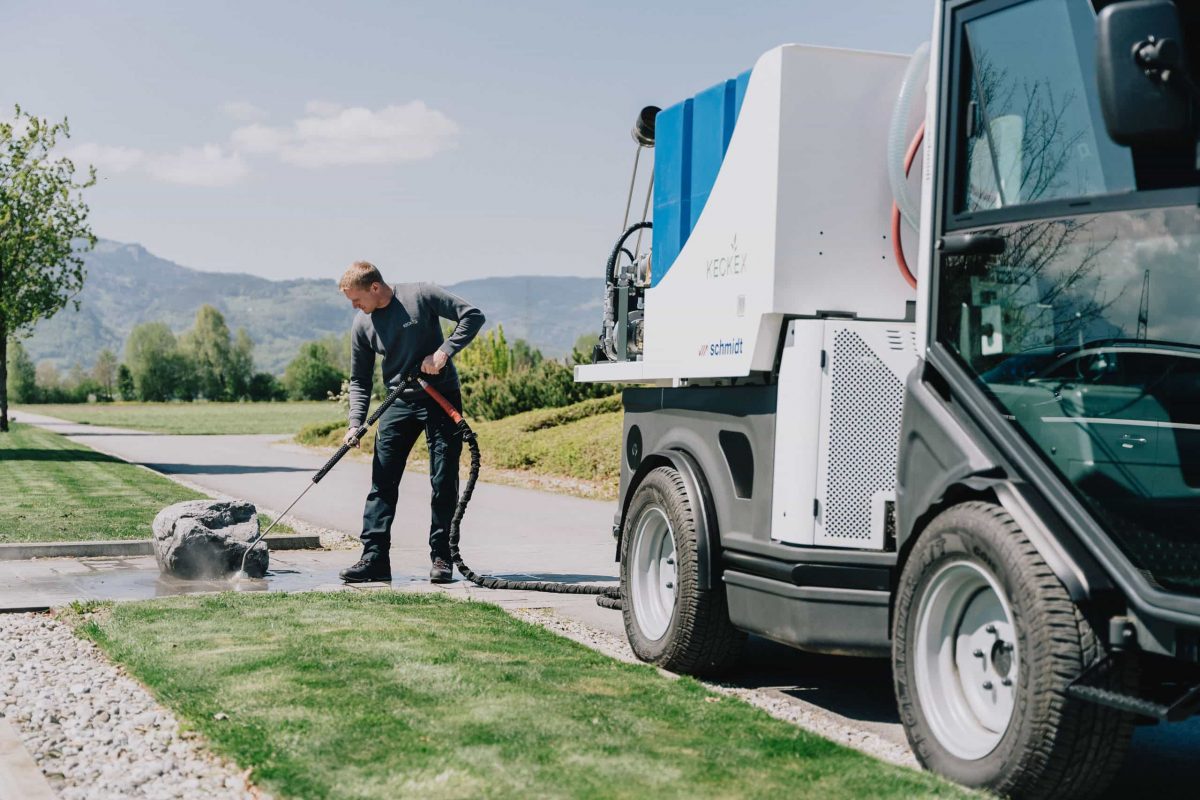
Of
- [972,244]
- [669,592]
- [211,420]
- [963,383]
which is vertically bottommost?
[211,420]

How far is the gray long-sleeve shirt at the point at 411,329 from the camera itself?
366 inches

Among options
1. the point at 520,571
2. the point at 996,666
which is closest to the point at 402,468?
the point at 520,571

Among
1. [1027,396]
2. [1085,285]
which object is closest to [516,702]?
[1027,396]

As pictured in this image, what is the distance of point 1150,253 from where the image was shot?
412 centimetres

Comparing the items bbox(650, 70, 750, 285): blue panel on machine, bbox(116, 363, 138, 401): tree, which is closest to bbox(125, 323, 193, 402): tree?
bbox(116, 363, 138, 401): tree

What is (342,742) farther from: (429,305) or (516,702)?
(429,305)

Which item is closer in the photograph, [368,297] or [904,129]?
[904,129]

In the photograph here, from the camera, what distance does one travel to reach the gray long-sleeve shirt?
9.29m

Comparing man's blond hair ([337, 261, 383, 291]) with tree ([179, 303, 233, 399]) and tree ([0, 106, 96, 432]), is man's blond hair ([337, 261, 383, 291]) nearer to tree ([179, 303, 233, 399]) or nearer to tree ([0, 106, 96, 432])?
tree ([0, 106, 96, 432])

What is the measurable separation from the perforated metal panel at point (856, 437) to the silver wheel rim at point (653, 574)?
1.32 metres

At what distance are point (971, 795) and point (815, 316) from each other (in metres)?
2.02

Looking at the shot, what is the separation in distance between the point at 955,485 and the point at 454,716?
1.98 m

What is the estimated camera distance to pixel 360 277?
9.15m

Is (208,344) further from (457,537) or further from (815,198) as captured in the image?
(815,198)
